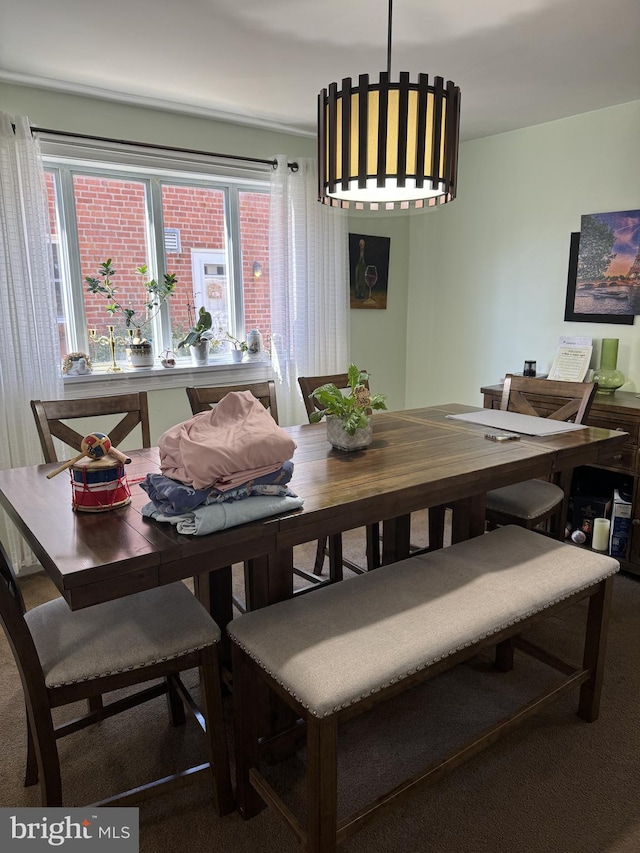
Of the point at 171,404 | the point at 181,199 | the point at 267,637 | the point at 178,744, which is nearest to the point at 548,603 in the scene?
the point at 267,637

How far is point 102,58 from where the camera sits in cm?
253

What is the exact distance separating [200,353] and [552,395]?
1992 millimetres

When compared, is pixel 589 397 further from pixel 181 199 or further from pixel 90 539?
pixel 181 199

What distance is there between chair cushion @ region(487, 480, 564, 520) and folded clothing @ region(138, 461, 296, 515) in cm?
125

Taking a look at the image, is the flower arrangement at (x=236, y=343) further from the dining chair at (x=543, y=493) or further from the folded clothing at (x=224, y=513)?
the folded clothing at (x=224, y=513)

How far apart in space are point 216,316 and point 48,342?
1.07 metres

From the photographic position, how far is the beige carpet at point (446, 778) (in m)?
1.50

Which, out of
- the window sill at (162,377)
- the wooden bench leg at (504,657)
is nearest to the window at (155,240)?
the window sill at (162,377)

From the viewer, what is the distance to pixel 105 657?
4.53ft

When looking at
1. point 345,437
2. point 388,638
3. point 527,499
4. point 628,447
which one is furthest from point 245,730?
point 628,447

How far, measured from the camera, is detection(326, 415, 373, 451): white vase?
6.61 ft

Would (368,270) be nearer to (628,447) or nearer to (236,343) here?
(236,343)

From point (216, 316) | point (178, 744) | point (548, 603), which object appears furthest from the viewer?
point (216, 316)

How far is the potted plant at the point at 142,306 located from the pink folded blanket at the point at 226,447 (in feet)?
6.33
